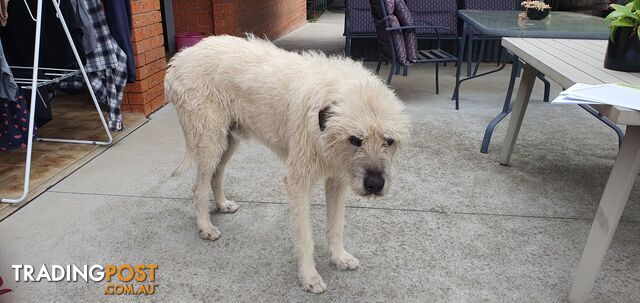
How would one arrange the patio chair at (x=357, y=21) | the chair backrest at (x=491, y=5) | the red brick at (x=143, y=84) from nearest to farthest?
1. the red brick at (x=143, y=84)
2. the patio chair at (x=357, y=21)
3. the chair backrest at (x=491, y=5)

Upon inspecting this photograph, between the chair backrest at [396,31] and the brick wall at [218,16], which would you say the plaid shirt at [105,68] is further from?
the brick wall at [218,16]

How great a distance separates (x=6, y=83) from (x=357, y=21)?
5476mm

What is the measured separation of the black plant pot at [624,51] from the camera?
243 centimetres

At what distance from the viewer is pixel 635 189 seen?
349 centimetres

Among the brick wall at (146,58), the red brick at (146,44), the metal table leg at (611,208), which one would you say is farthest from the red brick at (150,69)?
the metal table leg at (611,208)

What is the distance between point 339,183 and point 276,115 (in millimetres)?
503

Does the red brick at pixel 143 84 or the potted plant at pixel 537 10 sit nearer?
the red brick at pixel 143 84

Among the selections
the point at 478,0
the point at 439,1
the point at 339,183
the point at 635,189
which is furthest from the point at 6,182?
the point at 478,0

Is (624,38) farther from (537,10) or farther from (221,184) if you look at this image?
(537,10)

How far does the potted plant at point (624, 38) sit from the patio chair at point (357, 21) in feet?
16.1

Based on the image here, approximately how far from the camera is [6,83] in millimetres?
2975

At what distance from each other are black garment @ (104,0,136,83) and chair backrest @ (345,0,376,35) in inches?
155

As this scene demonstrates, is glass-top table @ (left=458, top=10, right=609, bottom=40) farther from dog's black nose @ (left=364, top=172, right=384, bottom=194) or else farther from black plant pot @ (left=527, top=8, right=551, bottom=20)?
dog's black nose @ (left=364, top=172, right=384, bottom=194)

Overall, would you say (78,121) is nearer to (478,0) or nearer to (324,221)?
(324,221)
